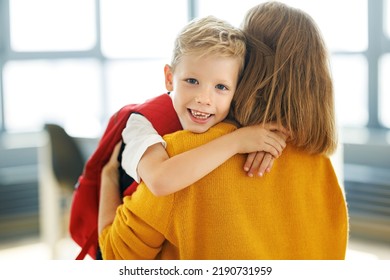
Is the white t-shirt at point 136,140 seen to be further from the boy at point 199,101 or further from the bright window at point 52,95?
the bright window at point 52,95

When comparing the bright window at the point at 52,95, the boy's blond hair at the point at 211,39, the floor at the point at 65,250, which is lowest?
the floor at the point at 65,250

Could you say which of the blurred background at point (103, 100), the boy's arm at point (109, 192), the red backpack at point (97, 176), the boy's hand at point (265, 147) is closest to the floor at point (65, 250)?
the blurred background at point (103, 100)

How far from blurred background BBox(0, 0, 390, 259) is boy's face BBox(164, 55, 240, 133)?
540mm

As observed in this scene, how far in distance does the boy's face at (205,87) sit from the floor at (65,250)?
2.06ft

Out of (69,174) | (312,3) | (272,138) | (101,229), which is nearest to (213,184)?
(272,138)

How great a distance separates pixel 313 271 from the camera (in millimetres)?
909

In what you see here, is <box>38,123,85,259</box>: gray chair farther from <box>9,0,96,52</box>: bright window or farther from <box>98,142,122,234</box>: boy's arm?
<box>98,142,122,234</box>: boy's arm

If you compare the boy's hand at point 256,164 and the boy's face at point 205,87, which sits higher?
the boy's face at point 205,87

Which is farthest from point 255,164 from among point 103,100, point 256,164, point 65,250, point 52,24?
point 52,24

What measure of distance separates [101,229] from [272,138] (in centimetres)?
31

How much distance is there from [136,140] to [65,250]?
0.99 metres

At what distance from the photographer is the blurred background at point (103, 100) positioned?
1.46 metres

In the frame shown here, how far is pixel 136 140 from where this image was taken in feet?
2.74

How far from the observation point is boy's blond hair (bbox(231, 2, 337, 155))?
80cm
